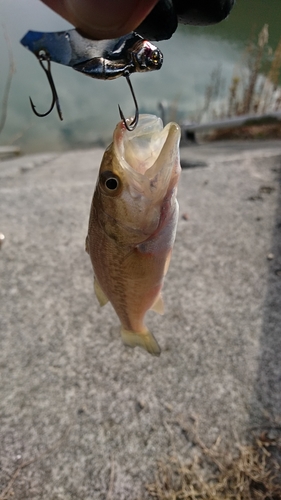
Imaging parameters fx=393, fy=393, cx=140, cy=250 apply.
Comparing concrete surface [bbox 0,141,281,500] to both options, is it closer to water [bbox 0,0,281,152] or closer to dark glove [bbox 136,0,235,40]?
dark glove [bbox 136,0,235,40]

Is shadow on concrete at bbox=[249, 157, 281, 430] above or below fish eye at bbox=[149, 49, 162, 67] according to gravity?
below

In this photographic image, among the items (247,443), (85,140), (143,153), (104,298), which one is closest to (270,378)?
(247,443)

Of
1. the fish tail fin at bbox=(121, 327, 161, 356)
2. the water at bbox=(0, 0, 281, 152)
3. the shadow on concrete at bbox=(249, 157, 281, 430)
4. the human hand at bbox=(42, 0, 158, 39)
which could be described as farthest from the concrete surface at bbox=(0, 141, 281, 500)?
the water at bbox=(0, 0, 281, 152)

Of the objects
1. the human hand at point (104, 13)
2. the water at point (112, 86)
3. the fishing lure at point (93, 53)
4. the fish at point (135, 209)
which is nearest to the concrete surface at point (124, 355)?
the fish at point (135, 209)

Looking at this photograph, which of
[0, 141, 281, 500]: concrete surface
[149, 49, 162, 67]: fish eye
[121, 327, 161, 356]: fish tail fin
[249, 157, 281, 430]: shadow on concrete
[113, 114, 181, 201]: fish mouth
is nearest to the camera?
[149, 49, 162, 67]: fish eye

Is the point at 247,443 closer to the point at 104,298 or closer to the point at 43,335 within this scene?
the point at 104,298
